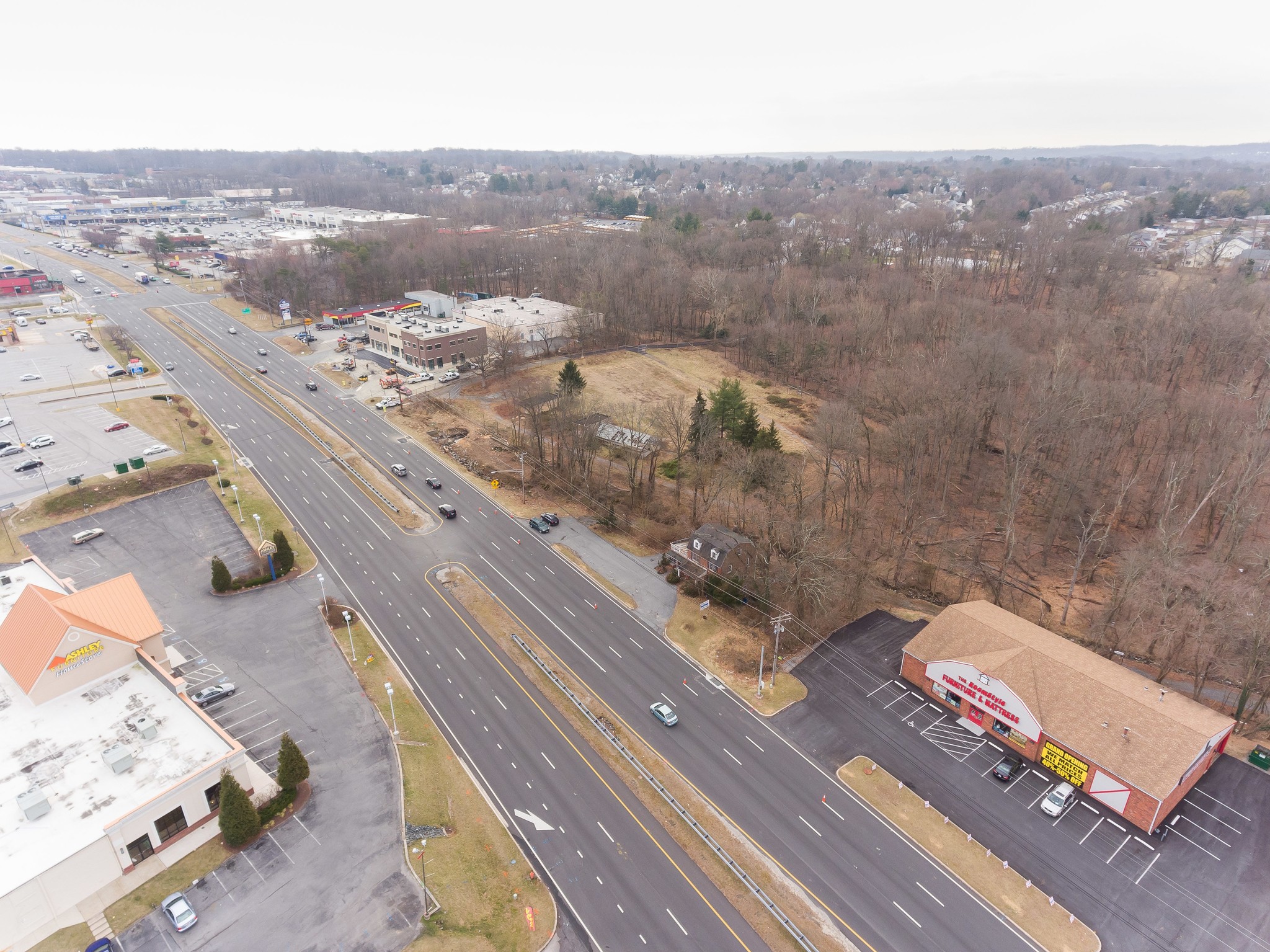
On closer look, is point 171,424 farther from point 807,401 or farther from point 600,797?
point 807,401

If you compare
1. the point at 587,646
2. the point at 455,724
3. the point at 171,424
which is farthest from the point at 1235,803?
the point at 171,424

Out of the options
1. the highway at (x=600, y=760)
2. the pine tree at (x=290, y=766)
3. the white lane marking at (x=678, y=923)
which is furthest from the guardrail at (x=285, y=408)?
the white lane marking at (x=678, y=923)

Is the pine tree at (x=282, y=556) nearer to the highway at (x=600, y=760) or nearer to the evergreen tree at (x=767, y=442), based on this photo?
the highway at (x=600, y=760)

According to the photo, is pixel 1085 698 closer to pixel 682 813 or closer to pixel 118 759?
pixel 682 813

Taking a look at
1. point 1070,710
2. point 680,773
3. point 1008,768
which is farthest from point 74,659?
point 1070,710

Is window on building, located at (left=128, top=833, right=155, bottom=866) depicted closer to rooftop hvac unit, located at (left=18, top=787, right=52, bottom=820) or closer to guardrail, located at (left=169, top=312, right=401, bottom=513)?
rooftop hvac unit, located at (left=18, top=787, right=52, bottom=820)
